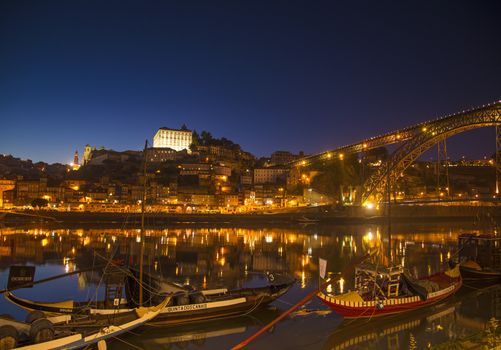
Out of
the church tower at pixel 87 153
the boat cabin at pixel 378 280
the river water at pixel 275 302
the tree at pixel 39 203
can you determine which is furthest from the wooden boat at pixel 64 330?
the church tower at pixel 87 153

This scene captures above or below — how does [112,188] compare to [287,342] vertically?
above

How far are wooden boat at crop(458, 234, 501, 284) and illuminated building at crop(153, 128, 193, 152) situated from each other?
103301 millimetres

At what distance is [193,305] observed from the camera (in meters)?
11.7

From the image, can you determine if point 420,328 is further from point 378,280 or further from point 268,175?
point 268,175

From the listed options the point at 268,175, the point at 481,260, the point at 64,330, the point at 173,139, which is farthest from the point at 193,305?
the point at 173,139

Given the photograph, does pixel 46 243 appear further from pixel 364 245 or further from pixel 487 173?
pixel 487 173

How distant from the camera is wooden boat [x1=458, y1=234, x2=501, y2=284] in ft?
56.7

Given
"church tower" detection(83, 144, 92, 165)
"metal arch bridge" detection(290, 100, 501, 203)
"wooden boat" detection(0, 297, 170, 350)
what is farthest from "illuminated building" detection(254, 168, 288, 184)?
"wooden boat" detection(0, 297, 170, 350)

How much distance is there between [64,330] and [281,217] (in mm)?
60231

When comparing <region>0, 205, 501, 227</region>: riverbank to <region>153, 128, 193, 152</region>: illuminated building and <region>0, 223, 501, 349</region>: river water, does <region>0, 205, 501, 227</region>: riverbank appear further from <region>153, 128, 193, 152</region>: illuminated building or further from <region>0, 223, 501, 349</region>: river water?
<region>153, 128, 193, 152</region>: illuminated building

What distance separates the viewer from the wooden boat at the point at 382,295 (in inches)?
451

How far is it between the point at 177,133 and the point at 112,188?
43.0m

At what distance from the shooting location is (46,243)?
33062 millimetres

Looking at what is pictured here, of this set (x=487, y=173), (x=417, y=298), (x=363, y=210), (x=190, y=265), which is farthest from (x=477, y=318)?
(x=487, y=173)
